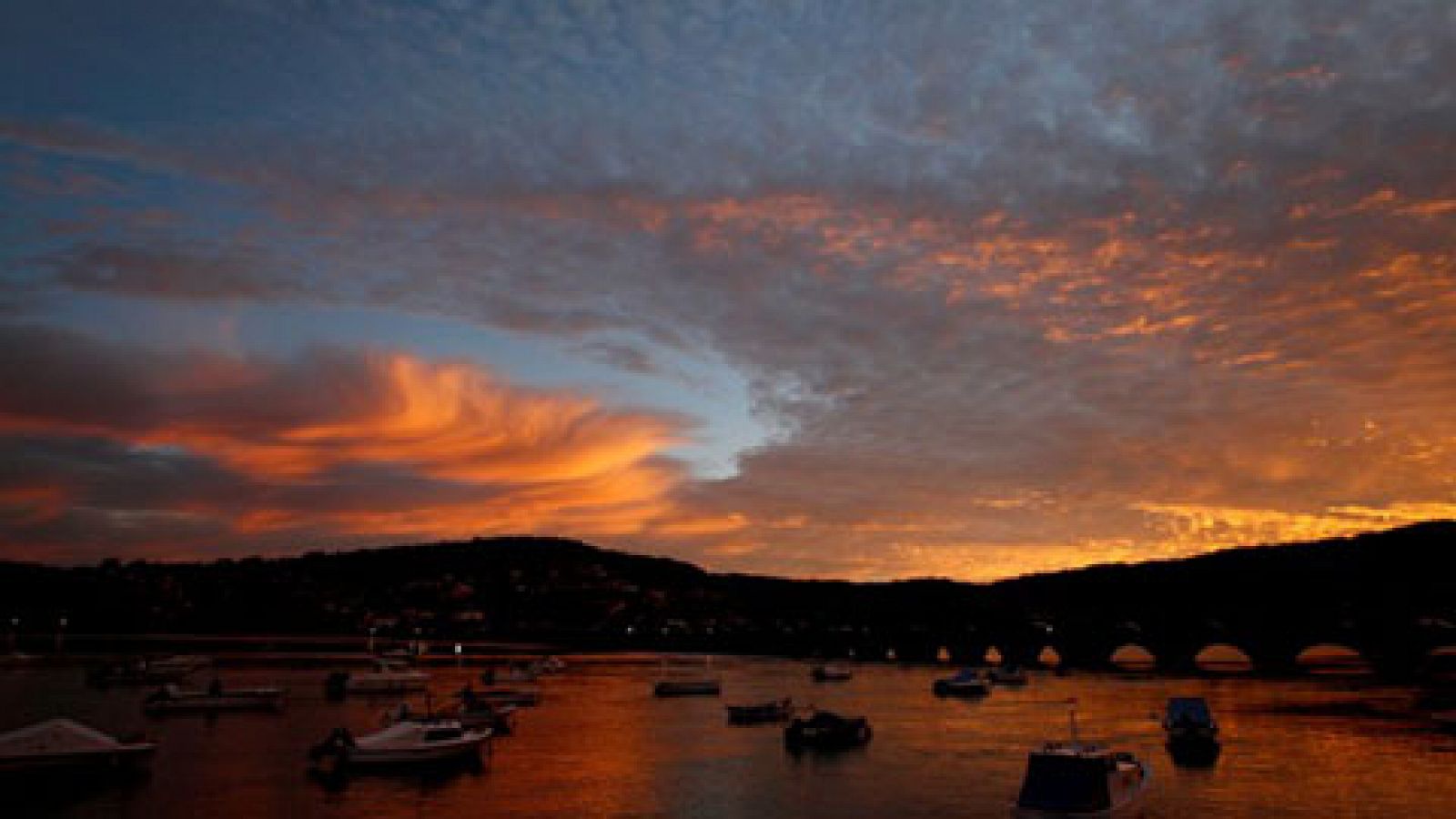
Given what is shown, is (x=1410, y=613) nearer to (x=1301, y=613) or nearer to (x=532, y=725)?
(x=1301, y=613)

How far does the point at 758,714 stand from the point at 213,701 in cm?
5412

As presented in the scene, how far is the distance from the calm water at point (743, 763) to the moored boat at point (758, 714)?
2.53 m

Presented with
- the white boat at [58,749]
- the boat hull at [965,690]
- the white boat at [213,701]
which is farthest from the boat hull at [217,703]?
the boat hull at [965,690]

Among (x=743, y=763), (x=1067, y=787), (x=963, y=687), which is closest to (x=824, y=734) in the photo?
(x=743, y=763)

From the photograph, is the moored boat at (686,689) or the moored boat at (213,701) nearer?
the moored boat at (213,701)

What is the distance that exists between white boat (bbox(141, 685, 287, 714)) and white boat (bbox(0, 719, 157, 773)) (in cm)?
4626

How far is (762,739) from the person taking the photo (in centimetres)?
8675

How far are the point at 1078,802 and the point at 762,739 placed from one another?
153 ft

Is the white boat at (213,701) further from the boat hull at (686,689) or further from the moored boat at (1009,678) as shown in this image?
the moored boat at (1009,678)

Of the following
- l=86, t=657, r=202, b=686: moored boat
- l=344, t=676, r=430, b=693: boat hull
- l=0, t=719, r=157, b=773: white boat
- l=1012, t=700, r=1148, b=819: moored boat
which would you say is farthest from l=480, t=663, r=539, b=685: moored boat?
l=1012, t=700, r=1148, b=819: moored boat

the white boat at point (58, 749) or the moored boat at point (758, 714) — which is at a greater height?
the moored boat at point (758, 714)

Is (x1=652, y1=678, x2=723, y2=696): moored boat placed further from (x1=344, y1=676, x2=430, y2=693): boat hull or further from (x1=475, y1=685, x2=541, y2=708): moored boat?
(x1=344, y1=676, x2=430, y2=693): boat hull

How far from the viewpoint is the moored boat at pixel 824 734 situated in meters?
79.6

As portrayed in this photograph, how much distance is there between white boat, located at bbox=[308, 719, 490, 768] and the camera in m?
63.8
